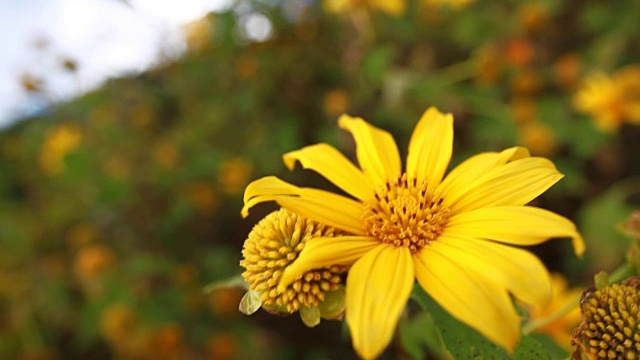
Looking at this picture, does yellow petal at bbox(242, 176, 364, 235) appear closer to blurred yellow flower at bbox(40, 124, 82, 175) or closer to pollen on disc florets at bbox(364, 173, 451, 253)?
pollen on disc florets at bbox(364, 173, 451, 253)

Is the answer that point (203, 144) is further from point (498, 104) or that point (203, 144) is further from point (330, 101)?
point (498, 104)

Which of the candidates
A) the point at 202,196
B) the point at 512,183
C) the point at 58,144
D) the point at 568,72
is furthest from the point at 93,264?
the point at 568,72

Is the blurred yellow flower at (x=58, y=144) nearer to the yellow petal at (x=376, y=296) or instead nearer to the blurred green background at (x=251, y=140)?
the blurred green background at (x=251, y=140)

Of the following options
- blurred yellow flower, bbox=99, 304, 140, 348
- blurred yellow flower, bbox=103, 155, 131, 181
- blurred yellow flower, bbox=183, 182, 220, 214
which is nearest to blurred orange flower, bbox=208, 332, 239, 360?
blurred yellow flower, bbox=99, 304, 140, 348

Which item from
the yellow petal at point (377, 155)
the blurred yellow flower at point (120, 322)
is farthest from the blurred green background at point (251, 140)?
the yellow petal at point (377, 155)

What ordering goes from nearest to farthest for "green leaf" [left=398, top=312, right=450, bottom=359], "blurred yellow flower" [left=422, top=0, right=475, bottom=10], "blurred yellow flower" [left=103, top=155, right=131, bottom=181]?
"green leaf" [left=398, top=312, right=450, bottom=359]
"blurred yellow flower" [left=103, top=155, right=131, bottom=181]
"blurred yellow flower" [left=422, top=0, right=475, bottom=10]

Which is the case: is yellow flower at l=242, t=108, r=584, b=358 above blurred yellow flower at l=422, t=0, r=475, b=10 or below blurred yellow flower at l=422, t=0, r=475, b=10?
above
